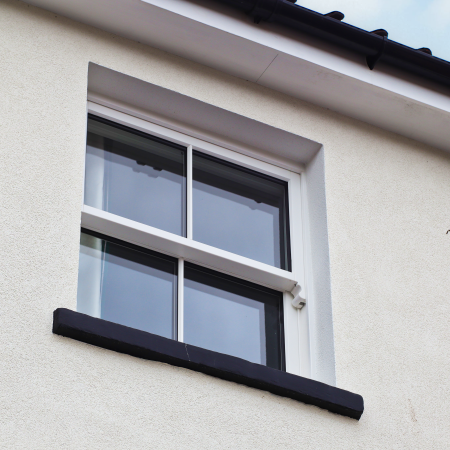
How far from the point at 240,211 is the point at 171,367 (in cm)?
132

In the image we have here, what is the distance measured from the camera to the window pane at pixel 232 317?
392cm

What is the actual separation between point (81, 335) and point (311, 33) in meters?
2.19

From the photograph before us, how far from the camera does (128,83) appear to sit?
→ 429 cm

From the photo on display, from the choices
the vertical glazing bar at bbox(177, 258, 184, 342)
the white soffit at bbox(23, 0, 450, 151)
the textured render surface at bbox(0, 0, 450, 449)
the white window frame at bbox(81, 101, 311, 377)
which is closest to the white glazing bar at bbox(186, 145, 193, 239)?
the white window frame at bbox(81, 101, 311, 377)

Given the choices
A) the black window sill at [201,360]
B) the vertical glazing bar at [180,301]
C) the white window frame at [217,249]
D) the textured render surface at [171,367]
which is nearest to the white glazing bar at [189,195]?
the white window frame at [217,249]

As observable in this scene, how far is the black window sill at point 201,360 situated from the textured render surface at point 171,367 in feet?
0.14

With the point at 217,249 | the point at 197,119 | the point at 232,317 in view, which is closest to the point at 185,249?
the point at 217,249

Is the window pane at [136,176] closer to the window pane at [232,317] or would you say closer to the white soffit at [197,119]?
the white soffit at [197,119]

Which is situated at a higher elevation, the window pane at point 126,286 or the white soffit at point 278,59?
the white soffit at point 278,59

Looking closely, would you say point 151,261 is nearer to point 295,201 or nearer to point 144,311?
point 144,311

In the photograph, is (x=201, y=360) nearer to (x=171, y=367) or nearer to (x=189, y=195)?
(x=171, y=367)

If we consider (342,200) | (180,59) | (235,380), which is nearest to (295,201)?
(342,200)

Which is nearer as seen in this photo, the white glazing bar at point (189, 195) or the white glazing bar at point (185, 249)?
the white glazing bar at point (185, 249)

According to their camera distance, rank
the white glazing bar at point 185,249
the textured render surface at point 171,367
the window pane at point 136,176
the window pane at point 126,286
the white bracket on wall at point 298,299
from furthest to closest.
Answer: the white bracket on wall at point 298,299 < the window pane at point 136,176 < the white glazing bar at point 185,249 < the window pane at point 126,286 < the textured render surface at point 171,367
